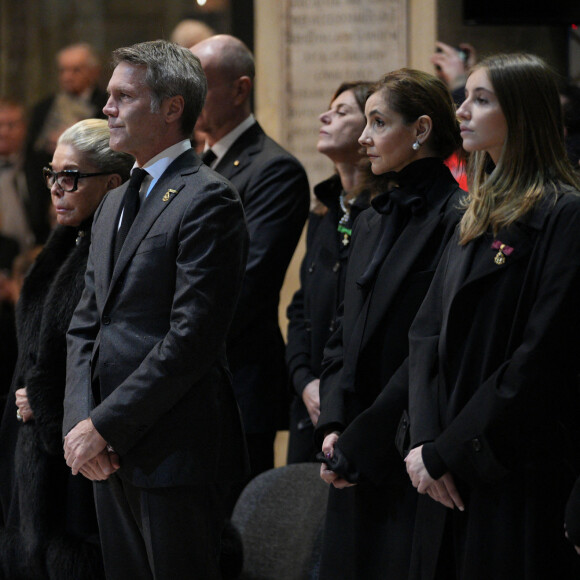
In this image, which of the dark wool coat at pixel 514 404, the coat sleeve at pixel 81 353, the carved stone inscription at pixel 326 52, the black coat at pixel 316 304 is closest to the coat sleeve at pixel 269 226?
the black coat at pixel 316 304

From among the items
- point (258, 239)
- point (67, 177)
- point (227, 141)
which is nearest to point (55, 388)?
point (67, 177)

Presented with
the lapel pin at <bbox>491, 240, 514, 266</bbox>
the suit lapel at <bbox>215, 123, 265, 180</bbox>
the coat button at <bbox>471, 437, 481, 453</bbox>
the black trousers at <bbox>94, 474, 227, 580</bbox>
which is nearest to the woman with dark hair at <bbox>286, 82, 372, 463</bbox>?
the suit lapel at <bbox>215, 123, 265, 180</bbox>

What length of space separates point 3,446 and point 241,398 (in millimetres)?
845

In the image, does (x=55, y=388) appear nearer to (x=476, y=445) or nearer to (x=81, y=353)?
(x=81, y=353)

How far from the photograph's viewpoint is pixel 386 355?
2.91 m

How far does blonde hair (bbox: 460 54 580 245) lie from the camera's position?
2.51m

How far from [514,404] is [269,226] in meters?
1.67

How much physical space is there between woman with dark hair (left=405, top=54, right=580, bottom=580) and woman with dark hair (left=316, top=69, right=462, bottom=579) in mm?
229

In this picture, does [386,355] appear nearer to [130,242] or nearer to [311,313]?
[130,242]

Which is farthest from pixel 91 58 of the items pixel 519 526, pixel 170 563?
pixel 519 526

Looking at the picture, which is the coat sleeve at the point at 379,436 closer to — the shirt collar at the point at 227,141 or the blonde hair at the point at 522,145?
the blonde hair at the point at 522,145

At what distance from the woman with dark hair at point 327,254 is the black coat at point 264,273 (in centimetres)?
9

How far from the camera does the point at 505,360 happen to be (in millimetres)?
2420

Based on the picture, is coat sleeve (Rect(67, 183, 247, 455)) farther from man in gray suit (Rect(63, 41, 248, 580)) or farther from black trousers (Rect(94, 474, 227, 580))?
black trousers (Rect(94, 474, 227, 580))
